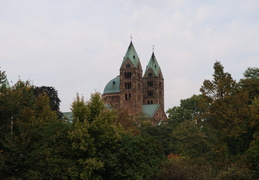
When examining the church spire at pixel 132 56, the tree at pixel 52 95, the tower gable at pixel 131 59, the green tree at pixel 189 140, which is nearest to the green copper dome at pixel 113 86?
the tower gable at pixel 131 59

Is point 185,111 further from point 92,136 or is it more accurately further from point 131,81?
point 92,136

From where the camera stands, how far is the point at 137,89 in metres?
109

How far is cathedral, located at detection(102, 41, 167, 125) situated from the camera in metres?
108

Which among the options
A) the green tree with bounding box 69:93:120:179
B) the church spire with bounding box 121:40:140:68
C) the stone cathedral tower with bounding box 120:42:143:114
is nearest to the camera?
the green tree with bounding box 69:93:120:179

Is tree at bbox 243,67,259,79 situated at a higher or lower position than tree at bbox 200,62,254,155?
higher

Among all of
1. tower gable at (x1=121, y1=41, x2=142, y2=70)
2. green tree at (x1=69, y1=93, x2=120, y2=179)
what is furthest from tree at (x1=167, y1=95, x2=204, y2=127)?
green tree at (x1=69, y1=93, x2=120, y2=179)

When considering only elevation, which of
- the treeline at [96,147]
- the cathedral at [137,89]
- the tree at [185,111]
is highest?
the cathedral at [137,89]

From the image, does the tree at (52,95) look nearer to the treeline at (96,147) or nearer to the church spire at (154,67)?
the treeline at (96,147)

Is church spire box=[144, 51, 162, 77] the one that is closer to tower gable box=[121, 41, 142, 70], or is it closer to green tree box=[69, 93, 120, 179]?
tower gable box=[121, 41, 142, 70]

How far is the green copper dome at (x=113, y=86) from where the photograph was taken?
114938 mm

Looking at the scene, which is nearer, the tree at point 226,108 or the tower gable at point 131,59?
the tree at point 226,108

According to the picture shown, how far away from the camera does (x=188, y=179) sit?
92.3 ft

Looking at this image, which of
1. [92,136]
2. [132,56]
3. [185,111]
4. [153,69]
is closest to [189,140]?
[92,136]

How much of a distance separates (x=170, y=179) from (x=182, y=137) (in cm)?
2894
